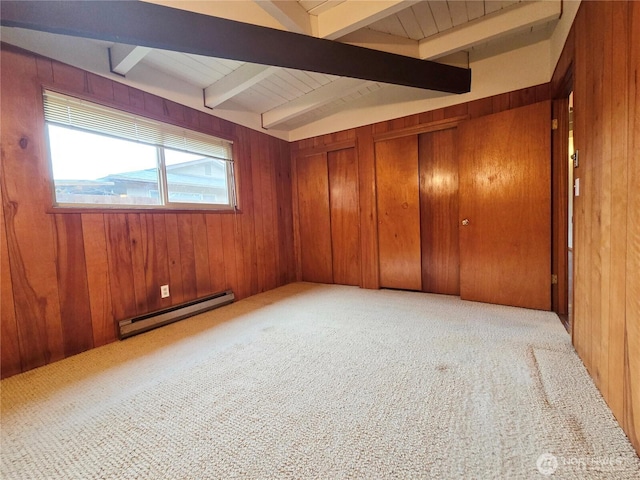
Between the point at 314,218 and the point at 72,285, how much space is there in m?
2.80

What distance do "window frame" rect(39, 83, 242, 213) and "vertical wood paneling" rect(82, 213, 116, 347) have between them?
0.42ft

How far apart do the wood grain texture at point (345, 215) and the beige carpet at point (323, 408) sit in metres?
1.65

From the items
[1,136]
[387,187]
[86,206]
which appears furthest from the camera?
[387,187]

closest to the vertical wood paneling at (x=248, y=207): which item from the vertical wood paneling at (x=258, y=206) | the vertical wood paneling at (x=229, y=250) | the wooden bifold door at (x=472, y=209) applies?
the vertical wood paneling at (x=258, y=206)

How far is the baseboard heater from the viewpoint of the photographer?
2.27 m

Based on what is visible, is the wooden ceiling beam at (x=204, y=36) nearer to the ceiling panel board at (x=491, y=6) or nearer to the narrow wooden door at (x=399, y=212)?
the ceiling panel board at (x=491, y=6)

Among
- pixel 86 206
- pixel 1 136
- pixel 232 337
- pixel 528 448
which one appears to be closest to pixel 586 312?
pixel 528 448

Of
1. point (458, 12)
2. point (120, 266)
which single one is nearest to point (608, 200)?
point (458, 12)

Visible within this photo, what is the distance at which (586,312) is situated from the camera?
155 centimetres

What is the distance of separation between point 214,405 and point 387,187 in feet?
9.56

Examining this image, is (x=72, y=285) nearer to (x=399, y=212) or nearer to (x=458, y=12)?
(x=399, y=212)

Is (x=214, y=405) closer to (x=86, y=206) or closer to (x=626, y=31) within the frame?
(x=86, y=206)

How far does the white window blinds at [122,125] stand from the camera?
1.94 metres

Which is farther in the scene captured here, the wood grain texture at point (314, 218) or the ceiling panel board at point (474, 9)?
the wood grain texture at point (314, 218)
